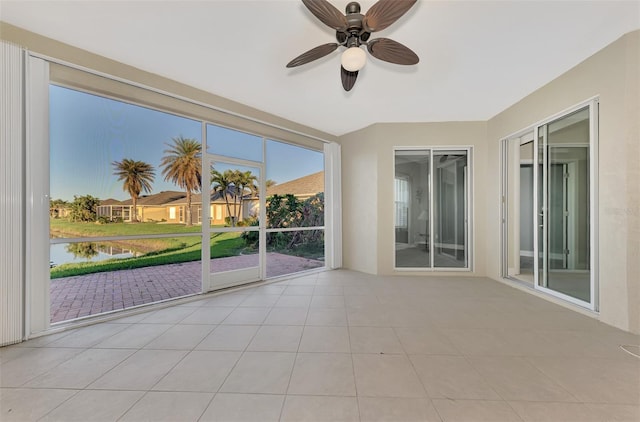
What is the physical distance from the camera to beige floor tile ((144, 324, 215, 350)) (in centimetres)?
221

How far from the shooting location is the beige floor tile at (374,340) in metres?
2.12

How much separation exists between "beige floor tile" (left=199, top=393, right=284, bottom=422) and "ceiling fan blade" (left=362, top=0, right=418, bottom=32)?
111 inches

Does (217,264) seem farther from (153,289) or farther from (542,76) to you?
(542,76)

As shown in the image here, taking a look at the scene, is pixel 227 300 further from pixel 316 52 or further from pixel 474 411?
pixel 316 52

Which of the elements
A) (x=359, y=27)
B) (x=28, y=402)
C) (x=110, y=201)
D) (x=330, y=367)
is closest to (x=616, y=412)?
A: (x=330, y=367)

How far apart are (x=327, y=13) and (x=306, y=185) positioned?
3997 mm

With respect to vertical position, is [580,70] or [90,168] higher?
[580,70]

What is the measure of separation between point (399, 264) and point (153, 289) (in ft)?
15.9

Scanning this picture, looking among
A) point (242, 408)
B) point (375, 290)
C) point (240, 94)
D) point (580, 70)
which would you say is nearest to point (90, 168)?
point (240, 94)

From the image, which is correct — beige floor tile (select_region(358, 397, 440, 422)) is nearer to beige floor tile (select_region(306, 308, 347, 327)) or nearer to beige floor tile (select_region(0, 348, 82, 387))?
beige floor tile (select_region(306, 308, 347, 327))

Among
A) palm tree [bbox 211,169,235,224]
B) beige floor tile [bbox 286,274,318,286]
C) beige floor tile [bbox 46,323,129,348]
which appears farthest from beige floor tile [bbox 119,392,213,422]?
palm tree [bbox 211,169,235,224]

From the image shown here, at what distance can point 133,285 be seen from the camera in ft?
15.6

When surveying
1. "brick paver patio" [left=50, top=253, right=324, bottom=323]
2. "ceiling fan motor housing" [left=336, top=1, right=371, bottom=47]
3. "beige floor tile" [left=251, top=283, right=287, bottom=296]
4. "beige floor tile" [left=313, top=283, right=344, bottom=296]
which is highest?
"ceiling fan motor housing" [left=336, top=1, right=371, bottom=47]

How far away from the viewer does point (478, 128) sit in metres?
4.56
